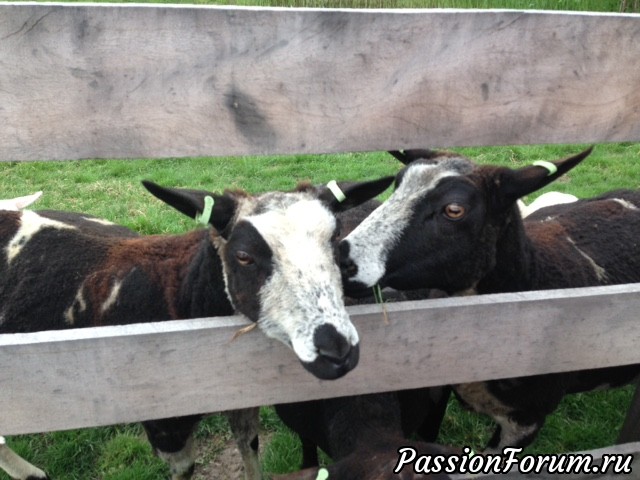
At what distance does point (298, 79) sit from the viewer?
222 cm

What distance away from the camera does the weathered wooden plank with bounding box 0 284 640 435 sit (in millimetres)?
2078

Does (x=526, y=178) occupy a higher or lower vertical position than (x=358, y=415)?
higher

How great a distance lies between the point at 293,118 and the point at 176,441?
2259mm

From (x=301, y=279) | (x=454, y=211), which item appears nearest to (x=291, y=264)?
→ (x=301, y=279)

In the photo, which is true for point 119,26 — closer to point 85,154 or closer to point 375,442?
point 85,154

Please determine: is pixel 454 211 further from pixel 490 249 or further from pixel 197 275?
pixel 197 275

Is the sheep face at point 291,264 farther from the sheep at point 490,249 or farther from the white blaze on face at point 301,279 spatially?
the sheep at point 490,249

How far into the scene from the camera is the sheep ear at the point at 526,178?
115 inches

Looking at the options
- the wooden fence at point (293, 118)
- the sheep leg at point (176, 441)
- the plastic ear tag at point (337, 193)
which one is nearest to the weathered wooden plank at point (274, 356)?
the wooden fence at point (293, 118)

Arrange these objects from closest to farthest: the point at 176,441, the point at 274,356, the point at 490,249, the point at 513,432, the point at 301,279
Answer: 1. the point at 274,356
2. the point at 301,279
3. the point at 490,249
4. the point at 176,441
5. the point at 513,432

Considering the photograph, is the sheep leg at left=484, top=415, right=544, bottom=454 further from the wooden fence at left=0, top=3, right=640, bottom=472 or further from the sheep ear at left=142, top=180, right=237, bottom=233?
the sheep ear at left=142, top=180, right=237, bottom=233

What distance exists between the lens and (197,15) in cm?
206

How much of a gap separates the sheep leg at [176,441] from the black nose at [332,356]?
5.19ft

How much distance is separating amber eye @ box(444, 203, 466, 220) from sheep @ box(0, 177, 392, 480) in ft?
1.26
